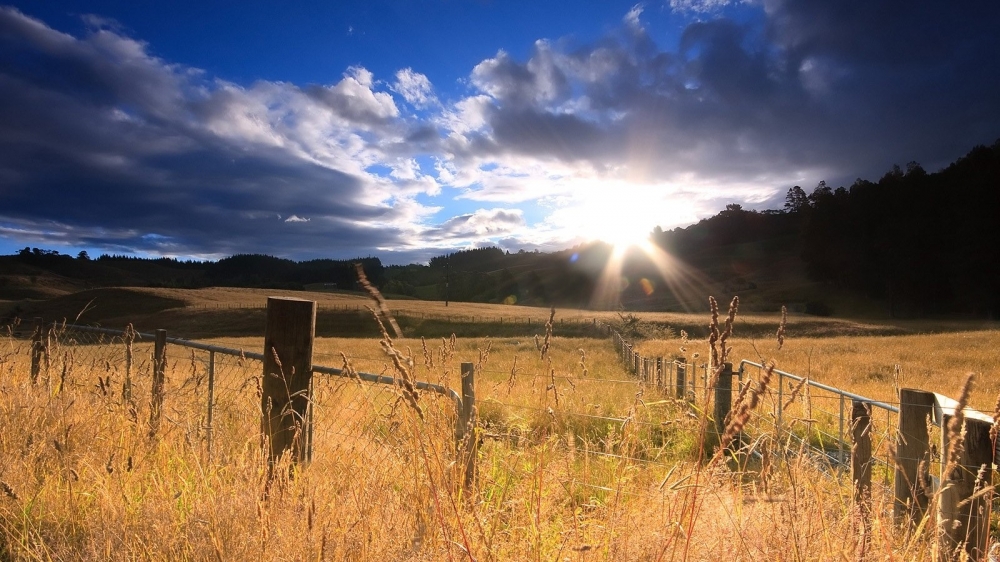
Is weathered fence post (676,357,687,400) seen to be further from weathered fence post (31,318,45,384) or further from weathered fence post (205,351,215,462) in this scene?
weathered fence post (31,318,45,384)

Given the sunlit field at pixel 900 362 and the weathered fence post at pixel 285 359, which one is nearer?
the weathered fence post at pixel 285 359

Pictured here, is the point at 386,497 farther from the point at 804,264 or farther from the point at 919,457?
the point at 804,264

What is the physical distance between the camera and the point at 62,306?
67.8 meters

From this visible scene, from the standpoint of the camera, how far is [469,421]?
322 centimetres

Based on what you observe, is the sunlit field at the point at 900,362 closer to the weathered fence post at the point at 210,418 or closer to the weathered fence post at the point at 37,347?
the weathered fence post at the point at 210,418

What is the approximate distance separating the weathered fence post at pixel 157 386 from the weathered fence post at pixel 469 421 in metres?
2.38

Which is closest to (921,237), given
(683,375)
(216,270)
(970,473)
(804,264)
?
(804,264)

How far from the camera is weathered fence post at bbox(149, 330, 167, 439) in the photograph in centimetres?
436

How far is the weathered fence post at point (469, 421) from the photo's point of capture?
3.08m

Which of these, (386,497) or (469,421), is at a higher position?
(469,421)

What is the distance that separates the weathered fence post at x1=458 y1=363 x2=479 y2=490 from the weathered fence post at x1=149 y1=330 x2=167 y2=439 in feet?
7.80

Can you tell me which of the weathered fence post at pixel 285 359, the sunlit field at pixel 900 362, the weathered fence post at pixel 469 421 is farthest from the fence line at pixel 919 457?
the sunlit field at pixel 900 362

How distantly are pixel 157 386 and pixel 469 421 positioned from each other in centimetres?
337

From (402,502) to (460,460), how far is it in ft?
1.20
